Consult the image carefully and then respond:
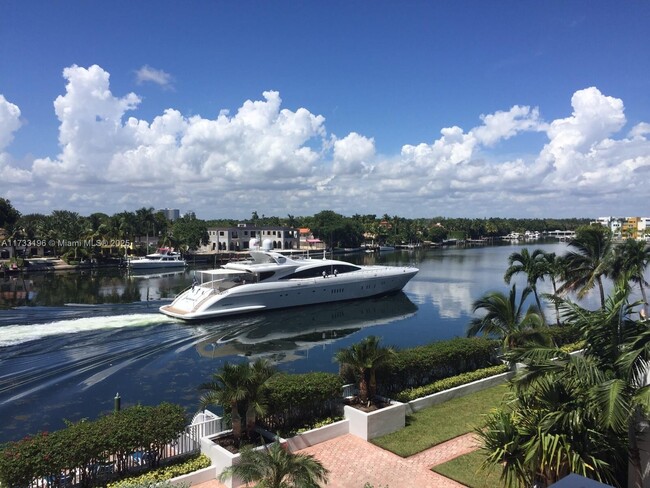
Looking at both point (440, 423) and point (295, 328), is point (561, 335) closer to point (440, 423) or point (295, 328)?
point (440, 423)

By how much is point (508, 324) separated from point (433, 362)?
13.6 feet

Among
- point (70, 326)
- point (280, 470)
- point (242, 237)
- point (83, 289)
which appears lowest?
point (83, 289)

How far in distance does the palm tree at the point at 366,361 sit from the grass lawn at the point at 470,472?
299 centimetres

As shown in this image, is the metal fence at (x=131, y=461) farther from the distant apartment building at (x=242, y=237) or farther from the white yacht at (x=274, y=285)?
the distant apartment building at (x=242, y=237)

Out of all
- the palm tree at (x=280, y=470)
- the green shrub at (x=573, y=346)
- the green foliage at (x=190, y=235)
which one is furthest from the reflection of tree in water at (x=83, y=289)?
the palm tree at (x=280, y=470)

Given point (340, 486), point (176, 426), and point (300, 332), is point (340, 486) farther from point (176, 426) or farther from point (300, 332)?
point (300, 332)

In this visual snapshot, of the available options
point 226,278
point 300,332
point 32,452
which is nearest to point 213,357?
point 300,332

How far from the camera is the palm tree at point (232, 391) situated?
10.2 m

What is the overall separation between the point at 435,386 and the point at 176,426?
7929mm

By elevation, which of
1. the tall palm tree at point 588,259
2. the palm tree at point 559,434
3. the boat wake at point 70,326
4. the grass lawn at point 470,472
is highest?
the tall palm tree at point 588,259

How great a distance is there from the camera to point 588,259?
22875 mm

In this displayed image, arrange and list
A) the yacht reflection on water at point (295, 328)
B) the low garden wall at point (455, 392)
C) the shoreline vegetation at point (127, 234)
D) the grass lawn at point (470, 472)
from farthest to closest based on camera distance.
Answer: the shoreline vegetation at point (127, 234)
the yacht reflection on water at point (295, 328)
the low garden wall at point (455, 392)
the grass lawn at point (470, 472)

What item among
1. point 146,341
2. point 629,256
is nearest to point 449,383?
point 629,256

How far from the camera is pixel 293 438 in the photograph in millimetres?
10984
